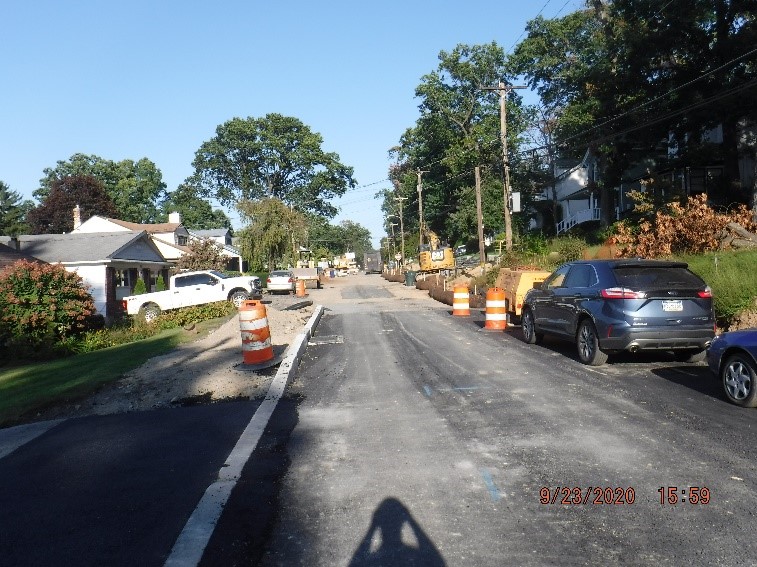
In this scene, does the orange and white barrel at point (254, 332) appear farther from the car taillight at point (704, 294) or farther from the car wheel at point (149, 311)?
the car wheel at point (149, 311)

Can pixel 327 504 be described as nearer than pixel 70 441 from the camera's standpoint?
Yes

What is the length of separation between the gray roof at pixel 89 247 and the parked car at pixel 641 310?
26283 millimetres

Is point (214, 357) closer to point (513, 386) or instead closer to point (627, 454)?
point (513, 386)

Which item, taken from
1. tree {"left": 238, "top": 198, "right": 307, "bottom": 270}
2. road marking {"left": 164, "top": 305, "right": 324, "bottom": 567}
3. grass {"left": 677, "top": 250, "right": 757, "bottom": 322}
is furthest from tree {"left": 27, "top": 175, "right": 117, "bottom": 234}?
road marking {"left": 164, "top": 305, "right": 324, "bottom": 567}

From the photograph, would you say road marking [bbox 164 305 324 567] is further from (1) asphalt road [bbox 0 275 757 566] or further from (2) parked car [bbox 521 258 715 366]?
(2) parked car [bbox 521 258 715 366]

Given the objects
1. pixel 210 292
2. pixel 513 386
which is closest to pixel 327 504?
pixel 513 386

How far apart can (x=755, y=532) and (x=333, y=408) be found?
16.1ft

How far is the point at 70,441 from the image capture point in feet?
23.1

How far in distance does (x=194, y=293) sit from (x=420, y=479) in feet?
78.9

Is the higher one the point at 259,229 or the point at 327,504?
the point at 259,229

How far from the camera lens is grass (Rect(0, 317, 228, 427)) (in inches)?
371

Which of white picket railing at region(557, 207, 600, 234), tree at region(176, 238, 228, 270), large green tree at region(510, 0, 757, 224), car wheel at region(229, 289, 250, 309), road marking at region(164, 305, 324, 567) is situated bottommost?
road marking at region(164, 305, 324, 567)

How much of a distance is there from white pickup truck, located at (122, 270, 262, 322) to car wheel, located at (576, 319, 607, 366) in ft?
61.0

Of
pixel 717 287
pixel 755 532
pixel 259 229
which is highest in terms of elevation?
pixel 259 229
